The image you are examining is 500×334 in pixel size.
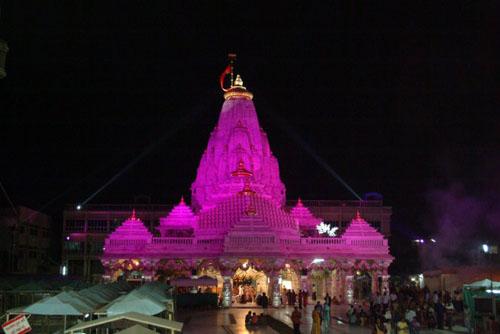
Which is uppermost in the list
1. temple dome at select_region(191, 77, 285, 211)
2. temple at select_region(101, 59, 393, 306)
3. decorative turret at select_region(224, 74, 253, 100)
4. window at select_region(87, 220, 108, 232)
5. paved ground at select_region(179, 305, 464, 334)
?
decorative turret at select_region(224, 74, 253, 100)

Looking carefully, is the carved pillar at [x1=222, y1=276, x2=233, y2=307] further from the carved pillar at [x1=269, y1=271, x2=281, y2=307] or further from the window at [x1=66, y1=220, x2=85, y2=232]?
the window at [x1=66, y1=220, x2=85, y2=232]

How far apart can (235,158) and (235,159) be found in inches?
5.2

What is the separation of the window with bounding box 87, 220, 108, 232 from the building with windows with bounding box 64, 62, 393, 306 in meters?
22.2

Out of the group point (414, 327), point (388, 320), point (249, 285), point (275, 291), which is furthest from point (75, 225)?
point (414, 327)

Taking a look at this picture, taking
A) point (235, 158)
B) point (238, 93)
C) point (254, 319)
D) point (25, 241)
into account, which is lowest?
point (254, 319)

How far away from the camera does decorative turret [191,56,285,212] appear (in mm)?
60312

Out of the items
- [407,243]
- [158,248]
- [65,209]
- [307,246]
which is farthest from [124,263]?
[407,243]

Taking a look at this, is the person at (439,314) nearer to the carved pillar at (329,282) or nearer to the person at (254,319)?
the person at (254,319)

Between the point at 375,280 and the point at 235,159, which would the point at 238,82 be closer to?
the point at 235,159

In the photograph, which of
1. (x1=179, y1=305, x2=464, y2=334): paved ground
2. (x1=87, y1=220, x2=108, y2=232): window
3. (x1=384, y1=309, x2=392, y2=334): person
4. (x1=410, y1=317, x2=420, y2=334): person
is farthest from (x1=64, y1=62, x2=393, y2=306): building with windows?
(x1=410, y1=317, x2=420, y2=334): person

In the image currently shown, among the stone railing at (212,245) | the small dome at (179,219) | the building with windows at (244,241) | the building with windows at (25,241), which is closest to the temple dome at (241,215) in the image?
the building with windows at (244,241)

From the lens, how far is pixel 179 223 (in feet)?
203

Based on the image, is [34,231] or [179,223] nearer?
[179,223]

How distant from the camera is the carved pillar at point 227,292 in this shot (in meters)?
48.5
